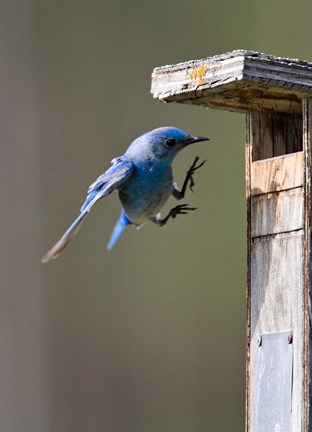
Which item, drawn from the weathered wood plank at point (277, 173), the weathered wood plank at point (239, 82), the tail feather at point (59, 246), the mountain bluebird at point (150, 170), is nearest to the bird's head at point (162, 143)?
the mountain bluebird at point (150, 170)

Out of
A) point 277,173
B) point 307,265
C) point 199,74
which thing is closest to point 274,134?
point 277,173

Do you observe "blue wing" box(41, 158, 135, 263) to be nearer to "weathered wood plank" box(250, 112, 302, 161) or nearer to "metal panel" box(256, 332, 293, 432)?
"weathered wood plank" box(250, 112, 302, 161)

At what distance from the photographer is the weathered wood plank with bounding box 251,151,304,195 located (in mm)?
3812

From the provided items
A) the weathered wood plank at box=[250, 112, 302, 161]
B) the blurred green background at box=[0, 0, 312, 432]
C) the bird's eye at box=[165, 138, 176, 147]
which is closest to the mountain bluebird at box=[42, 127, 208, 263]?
the bird's eye at box=[165, 138, 176, 147]

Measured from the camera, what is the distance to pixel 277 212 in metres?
3.88

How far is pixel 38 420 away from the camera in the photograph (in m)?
8.13

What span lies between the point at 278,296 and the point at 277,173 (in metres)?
0.37

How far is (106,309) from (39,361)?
612mm

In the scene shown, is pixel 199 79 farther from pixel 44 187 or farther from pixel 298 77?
pixel 44 187

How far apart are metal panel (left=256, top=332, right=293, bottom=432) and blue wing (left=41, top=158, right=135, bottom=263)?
740 millimetres

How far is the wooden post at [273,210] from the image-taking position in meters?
3.72

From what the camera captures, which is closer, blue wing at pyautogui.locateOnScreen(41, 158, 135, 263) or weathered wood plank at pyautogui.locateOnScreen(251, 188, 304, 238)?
weathered wood plank at pyautogui.locateOnScreen(251, 188, 304, 238)

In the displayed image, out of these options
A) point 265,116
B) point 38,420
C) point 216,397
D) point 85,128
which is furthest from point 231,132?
point 265,116

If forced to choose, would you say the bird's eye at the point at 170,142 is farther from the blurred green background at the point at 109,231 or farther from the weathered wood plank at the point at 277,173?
the blurred green background at the point at 109,231
